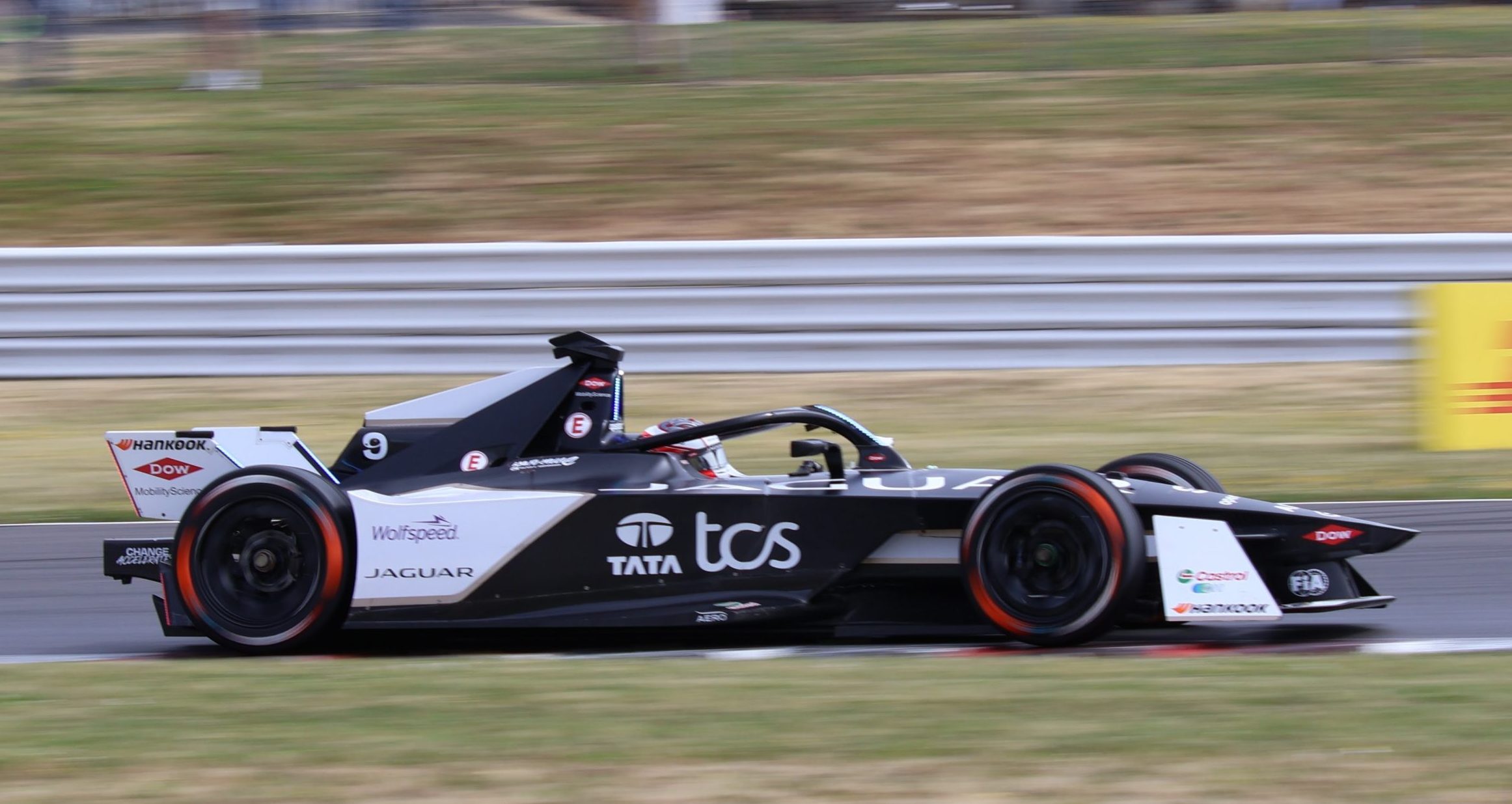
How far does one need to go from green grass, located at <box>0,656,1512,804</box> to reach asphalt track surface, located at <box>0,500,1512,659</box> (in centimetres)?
64

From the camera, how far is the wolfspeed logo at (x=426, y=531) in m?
5.91

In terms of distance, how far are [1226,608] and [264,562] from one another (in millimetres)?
3264

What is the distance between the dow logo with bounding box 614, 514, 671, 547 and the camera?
5.86m

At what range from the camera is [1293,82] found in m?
16.1

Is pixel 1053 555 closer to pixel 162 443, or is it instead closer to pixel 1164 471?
pixel 1164 471

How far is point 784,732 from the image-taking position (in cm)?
453

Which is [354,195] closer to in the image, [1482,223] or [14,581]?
[14,581]

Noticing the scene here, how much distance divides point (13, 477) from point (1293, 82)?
1166 cm

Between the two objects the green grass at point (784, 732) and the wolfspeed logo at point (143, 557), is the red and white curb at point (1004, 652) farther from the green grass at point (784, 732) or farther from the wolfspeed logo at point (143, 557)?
the wolfspeed logo at point (143, 557)

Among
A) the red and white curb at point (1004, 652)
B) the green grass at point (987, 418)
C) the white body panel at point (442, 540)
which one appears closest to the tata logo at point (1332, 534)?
the red and white curb at point (1004, 652)

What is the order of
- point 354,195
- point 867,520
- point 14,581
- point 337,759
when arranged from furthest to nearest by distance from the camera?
point 354,195, point 14,581, point 867,520, point 337,759

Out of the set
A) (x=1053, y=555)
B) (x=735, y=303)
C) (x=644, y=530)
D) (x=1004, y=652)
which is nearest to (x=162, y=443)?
(x=644, y=530)

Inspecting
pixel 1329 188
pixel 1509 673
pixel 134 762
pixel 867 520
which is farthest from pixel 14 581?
pixel 1329 188

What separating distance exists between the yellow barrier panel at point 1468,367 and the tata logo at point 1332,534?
176 inches
